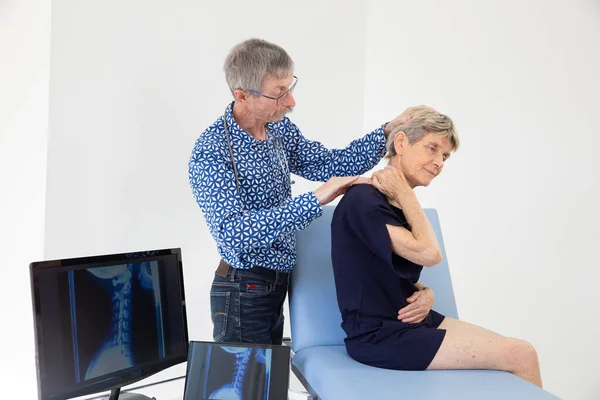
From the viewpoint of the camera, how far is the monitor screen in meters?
1.63

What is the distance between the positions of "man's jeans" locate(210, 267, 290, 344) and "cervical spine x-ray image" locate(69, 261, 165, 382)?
0.57 ft

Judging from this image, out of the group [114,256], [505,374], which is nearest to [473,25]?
[505,374]

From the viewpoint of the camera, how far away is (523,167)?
2.65 metres

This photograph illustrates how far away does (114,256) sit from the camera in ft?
5.17

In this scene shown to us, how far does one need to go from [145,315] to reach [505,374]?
1.03m

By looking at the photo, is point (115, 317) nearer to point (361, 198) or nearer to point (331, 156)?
point (361, 198)

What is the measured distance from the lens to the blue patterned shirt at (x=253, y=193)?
1.56 meters

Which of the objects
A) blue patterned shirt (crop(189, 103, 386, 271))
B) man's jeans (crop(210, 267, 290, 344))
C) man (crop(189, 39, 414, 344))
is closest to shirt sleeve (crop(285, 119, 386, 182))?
blue patterned shirt (crop(189, 103, 386, 271))

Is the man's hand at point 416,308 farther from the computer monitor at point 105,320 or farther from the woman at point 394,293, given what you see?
the computer monitor at point 105,320

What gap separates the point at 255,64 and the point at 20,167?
1105 mm

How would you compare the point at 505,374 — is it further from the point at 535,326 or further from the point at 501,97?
the point at 501,97

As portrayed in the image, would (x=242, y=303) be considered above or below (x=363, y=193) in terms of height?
below

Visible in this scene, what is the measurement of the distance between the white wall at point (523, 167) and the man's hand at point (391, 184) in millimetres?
1151

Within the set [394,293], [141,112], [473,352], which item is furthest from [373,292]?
[141,112]
